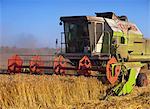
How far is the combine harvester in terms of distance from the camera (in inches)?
460

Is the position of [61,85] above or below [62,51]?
below

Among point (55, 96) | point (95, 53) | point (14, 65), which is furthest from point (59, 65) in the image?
point (55, 96)

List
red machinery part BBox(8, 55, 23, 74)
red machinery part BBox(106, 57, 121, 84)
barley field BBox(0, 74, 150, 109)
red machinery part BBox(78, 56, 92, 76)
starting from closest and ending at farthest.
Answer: barley field BBox(0, 74, 150, 109)
red machinery part BBox(106, 57, 121, 84)
red machinery part BBox(78, 56, 92, 76)
red machinery part BBox(8, 55, 23, 74)

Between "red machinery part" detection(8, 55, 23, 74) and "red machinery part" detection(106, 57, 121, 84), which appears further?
"red machinery part" detection(8, 55, 23, 74)

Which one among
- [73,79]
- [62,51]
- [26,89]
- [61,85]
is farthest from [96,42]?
[26,89]

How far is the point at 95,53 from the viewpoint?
1266 centimetres

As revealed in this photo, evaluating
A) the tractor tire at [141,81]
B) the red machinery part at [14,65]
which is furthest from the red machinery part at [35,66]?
the tractor tire at [141,81]

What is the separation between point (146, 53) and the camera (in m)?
15.3

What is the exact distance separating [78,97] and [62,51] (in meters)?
4.29

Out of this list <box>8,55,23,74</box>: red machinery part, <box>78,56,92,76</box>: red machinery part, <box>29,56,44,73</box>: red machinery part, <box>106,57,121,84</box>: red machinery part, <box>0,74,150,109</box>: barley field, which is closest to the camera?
<box>0,74,150,109</box>: barley field

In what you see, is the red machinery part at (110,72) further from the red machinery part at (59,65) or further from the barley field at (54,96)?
the red machinery part at (59,65)

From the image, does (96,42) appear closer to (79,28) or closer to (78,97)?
(79,28)

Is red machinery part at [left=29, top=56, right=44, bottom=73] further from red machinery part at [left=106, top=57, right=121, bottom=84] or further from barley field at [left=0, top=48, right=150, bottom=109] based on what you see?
red machinery part at [left=106, top=57, right=121, bottom=84]

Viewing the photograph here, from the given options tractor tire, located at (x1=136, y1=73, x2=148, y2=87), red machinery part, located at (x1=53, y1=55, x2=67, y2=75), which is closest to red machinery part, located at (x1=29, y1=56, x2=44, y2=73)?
red machinery part, located at (x1=53, y1=55, x2=67, y2=75)
